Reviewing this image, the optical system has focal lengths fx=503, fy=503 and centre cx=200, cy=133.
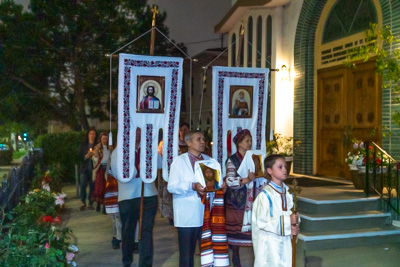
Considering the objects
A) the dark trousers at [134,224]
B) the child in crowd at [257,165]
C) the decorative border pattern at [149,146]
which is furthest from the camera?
the decorative border pattern at [149,146]

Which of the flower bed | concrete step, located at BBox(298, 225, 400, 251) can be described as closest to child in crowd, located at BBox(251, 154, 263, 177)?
concrete step, located at BBox(298, 225, 400, 251)

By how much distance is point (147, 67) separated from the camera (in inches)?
267

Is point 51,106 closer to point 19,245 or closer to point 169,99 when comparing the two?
point 169,99

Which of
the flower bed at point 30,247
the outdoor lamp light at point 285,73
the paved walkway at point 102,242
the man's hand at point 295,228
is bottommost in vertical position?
the paved walkway at point 102,242

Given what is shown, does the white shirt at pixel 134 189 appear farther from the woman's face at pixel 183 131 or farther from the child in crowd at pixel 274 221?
the woman's face at pixel 183 131

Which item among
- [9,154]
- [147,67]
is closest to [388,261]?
[147,67]

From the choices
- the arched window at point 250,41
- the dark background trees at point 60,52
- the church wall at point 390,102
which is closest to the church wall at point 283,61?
the arched window at point 250,41

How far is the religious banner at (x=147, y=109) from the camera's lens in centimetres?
655

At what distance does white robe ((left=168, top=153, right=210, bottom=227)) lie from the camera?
5.61m

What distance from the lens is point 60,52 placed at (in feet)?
81.1

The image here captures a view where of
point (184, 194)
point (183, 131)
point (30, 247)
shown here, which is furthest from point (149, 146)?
point (30, 247)

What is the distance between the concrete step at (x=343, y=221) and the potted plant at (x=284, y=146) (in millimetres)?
4055

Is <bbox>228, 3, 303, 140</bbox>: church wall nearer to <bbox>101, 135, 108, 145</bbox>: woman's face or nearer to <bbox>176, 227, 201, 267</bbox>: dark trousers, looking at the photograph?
<bbox>101, 135, 108, 145</bbox>: woman's face

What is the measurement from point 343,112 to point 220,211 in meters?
6.64
